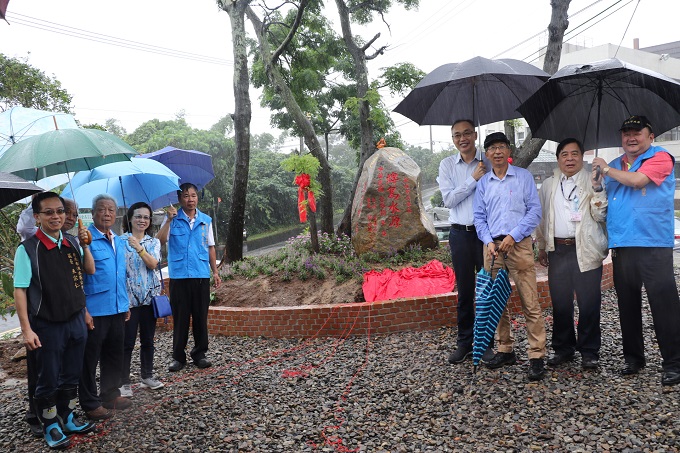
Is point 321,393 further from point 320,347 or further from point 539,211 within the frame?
point 539,211

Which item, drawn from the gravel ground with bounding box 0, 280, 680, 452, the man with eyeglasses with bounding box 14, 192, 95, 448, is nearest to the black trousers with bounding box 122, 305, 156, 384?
the gravel ground with bounding box 0, 280, 680, 452

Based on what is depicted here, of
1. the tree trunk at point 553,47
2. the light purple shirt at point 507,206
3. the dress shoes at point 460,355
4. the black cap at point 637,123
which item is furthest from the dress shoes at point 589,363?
the tree trunk at point 553,47

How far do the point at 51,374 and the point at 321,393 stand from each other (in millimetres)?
1750

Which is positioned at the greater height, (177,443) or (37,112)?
(37,112)

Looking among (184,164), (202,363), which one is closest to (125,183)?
(184,164)

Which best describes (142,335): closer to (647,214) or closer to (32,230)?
(32,230)

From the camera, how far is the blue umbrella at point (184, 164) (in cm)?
471

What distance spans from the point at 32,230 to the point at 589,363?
12.3 ft

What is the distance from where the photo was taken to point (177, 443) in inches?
117

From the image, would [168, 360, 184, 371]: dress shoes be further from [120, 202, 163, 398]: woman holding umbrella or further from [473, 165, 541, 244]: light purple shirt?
[473, 165, 541, 244]: light purple shirt

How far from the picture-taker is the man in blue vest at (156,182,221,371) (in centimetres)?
419

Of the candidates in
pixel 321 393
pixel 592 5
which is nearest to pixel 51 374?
pixel 321 393

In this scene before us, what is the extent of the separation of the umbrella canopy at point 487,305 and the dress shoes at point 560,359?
0.47 metres

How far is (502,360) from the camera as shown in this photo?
363 centimetres
